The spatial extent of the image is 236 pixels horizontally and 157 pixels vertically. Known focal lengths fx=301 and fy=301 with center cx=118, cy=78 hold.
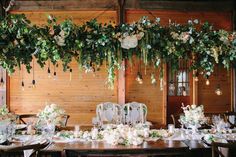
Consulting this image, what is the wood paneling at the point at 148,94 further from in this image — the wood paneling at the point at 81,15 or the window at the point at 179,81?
the wood paneling at the point at 81,15

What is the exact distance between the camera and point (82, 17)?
20.8 ft

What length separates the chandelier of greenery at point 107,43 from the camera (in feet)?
10.5

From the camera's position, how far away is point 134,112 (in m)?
5.80

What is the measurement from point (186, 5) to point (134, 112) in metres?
2.55

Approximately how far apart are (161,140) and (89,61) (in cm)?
122

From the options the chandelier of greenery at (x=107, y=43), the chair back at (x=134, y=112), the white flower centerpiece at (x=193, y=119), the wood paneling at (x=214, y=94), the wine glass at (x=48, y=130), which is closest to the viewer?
the chandelier of greenery at (x=107, y=43)

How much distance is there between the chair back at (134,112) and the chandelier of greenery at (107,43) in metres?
2.33

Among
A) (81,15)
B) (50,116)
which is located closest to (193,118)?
(50,116)

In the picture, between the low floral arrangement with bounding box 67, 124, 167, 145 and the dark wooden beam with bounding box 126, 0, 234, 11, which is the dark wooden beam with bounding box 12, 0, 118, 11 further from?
the low floral arrangement with bounding box 67, 124, 167, 145

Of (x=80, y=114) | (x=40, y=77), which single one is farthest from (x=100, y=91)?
(x=40, y=77)

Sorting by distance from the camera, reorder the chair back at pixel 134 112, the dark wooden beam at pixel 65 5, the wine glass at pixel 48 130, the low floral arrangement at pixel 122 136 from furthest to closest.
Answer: the dark wooden beam at pixel 65 5 → the chair back at pixel 134 112 → the wine glass at pixel 48 130 → the low floral arrangement at pixel 122 136

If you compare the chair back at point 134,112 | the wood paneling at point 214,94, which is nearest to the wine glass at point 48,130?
the chair back at point 134,112

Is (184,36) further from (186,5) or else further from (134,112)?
(186,5)

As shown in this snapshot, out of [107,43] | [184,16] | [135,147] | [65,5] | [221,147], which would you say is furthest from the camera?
[184,16]
